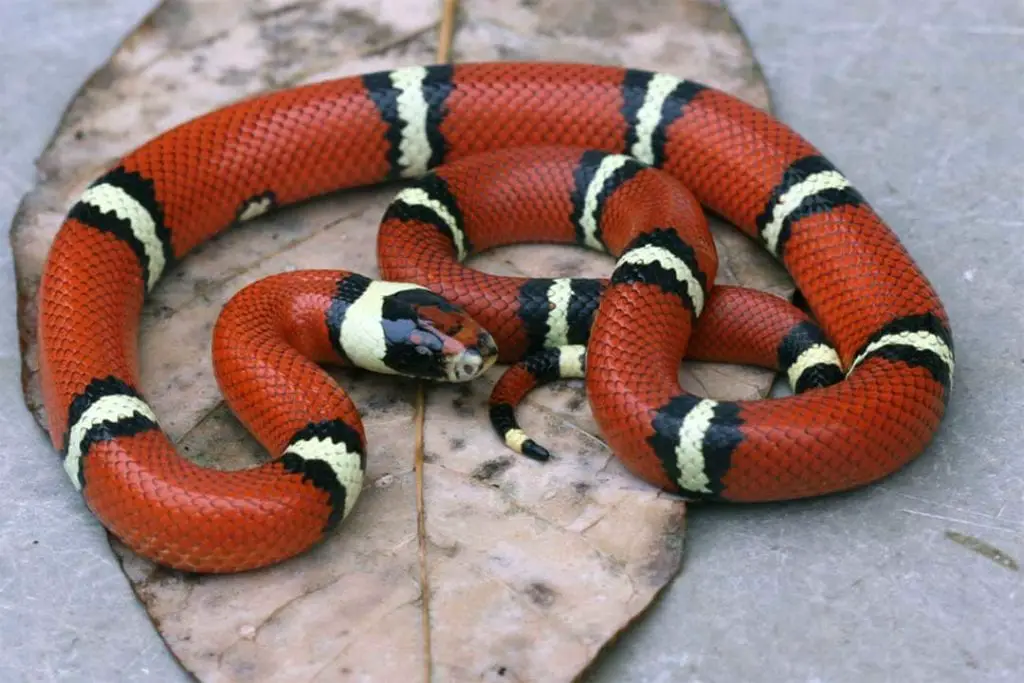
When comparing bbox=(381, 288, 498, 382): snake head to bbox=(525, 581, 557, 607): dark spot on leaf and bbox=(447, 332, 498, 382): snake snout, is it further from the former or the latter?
bbox=(525, 581, 557, 607): dark spot on leaf

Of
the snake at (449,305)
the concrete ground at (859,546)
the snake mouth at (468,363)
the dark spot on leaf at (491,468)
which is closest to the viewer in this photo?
the concrete ground at (859,546)

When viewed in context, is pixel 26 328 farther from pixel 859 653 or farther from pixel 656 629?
pixel 859 653

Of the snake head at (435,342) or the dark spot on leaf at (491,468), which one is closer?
the dark spot on leaf at (491,468)

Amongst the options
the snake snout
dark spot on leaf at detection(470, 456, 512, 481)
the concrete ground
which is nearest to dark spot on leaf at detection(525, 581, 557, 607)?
the concrete ground

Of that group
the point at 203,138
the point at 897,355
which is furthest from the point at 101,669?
the point at 897,355

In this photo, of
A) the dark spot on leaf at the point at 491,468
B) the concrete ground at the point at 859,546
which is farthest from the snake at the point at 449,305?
the dark spot on leaf at the point at 491,468

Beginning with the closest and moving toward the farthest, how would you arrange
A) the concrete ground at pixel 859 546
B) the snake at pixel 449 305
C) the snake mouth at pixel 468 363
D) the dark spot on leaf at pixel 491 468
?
the concrete ground at pixel 859 546
the snake at pixel 449 305
the dark spot on leaf at pixel 491 468
the snake mouth at pixel 468 363

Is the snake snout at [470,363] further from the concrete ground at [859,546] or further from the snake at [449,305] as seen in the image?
the concrete ground at [859,546]

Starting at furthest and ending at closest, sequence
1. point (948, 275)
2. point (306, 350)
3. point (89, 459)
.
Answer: point (948, 275) → point (306, 350) → point (89, 459)
